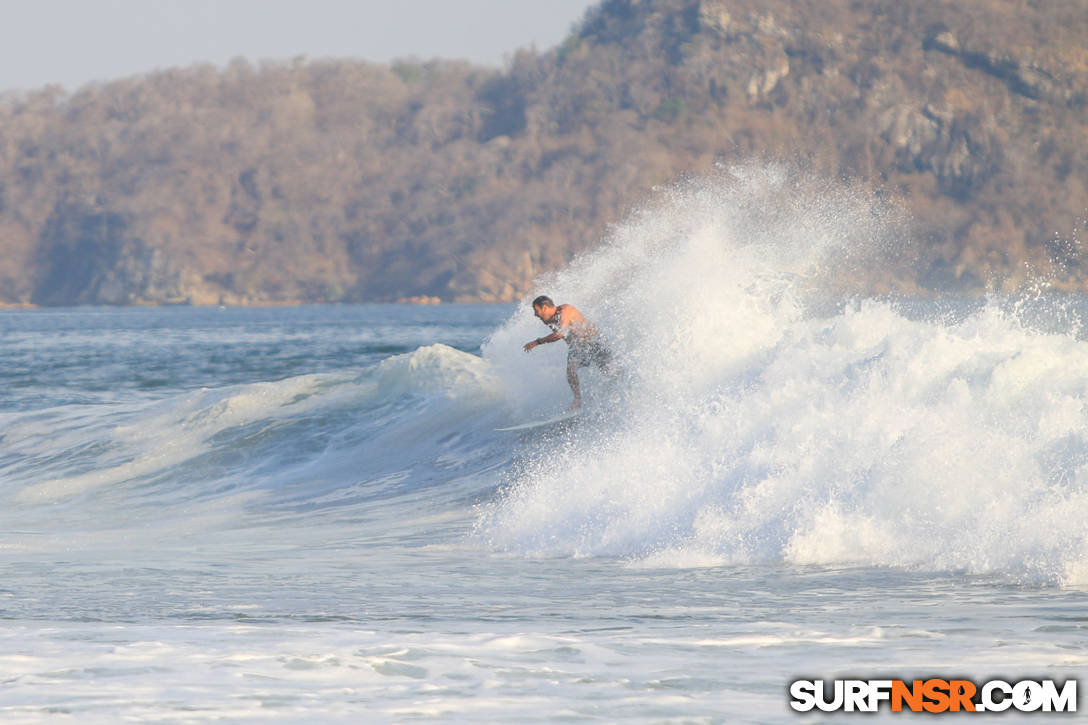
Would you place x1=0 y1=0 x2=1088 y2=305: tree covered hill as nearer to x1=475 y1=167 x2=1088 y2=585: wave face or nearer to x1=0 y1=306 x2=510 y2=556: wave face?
x1=0 y1=306 x2=510 y2=556: wave face

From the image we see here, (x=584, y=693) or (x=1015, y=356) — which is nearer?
(x=584, y=693)

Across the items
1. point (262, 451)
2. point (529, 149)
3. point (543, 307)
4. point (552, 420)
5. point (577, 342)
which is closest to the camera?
point (543, 307)

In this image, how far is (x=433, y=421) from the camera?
16203 millimetres

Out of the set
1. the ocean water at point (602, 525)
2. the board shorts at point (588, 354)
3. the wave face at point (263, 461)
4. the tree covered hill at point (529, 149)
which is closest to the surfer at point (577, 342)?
the board shorts at point (588, 354)

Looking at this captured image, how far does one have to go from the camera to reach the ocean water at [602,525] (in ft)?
19.6

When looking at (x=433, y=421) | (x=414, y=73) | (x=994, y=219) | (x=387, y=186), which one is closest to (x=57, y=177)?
(x=387, y=186)

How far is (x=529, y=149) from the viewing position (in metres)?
140

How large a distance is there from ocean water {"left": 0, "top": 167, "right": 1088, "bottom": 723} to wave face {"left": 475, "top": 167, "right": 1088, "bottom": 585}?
0.03m

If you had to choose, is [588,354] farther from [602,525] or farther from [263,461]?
[263,461]

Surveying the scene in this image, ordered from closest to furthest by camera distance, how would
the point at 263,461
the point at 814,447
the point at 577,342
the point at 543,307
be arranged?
the point at 814,447 < the point at 543,307 < the point at 577,342 < the point at 263,461

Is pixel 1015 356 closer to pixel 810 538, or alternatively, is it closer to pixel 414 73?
pixel 810 538

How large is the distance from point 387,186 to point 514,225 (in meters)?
20.0

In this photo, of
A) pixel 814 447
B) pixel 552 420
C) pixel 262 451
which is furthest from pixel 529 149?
pixel 814 447

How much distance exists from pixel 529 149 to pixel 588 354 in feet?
421
